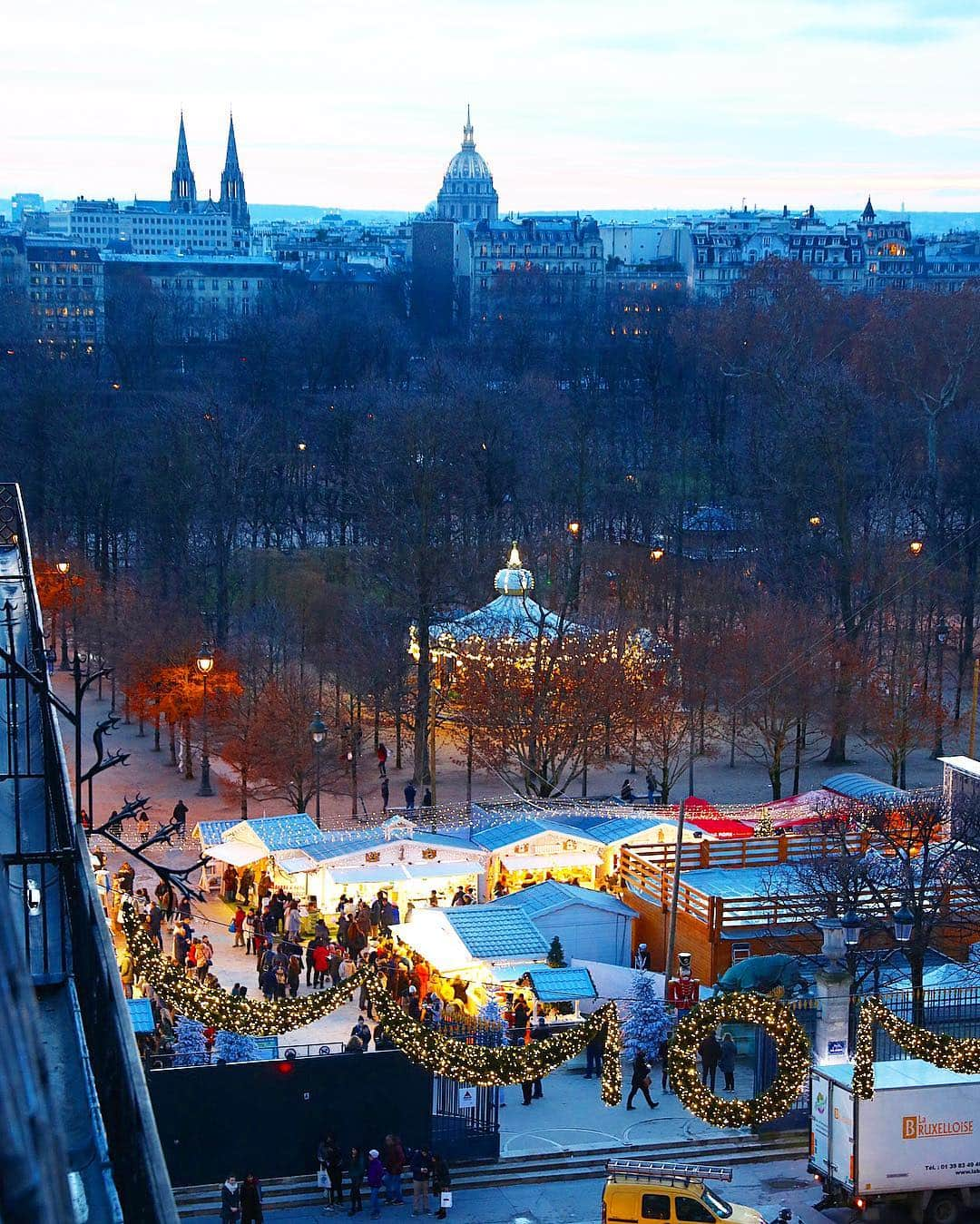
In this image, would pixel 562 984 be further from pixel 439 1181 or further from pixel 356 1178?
pixel 356 1178

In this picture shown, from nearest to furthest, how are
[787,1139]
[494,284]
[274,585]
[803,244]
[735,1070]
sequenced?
[787,1139] < [735,1070] < [274,585] < [494,284] < [803,244]

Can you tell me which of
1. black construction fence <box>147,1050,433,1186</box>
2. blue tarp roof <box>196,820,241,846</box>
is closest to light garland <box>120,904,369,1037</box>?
black construction fence <box>147,1050,433,1186</box>

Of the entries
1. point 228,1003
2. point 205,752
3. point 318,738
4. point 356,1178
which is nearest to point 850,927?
point 356,1178

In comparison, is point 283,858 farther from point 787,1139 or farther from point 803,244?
point 803,244

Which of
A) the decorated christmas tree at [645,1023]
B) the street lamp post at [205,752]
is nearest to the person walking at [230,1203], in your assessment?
the decorated christmas tree at [645,1023]

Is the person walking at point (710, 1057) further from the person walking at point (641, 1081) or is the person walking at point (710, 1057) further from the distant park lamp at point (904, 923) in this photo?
the distant park lamp at point (904, 923)

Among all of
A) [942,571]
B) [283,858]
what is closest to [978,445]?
[942,571]
